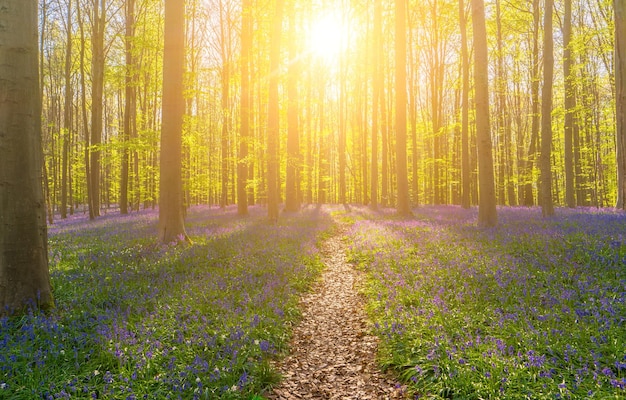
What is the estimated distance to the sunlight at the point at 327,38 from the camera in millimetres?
31511

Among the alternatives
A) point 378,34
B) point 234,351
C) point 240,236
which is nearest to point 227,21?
point 378,34

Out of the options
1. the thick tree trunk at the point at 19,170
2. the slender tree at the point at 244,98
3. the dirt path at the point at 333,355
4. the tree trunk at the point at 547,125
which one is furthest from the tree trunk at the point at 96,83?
the tree trunk at the point at 547,125

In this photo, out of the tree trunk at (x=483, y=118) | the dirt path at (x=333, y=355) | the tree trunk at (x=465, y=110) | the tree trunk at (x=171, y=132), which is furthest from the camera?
the tree trunk at (x=465, y=110)

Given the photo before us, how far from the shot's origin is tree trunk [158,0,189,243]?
1159cm

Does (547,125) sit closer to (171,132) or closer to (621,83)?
(621,83)

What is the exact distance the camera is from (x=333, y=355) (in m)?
5.69

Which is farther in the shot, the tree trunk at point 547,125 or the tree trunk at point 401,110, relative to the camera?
the tree trunk at point 401,110

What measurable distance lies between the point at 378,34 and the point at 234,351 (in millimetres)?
24548

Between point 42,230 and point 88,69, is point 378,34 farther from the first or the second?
point 88,69

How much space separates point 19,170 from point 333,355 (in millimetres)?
6087

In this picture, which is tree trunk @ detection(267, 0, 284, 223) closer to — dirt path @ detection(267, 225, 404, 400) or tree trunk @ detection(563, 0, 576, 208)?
dirt path @ detection(267, 225, 404, 400)

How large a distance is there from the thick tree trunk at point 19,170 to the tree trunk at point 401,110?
1618 centimetres

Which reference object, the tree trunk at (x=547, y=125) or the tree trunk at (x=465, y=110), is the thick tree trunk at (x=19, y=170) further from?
the tree trunk at (x=465, y=110)

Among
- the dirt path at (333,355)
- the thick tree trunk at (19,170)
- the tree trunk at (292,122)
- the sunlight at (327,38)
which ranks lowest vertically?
the dirt path at (333,355)
